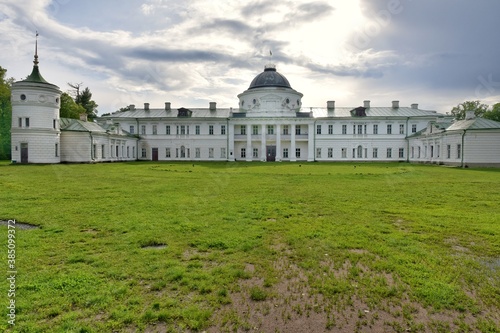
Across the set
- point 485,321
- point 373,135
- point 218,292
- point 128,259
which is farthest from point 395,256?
point 373,135

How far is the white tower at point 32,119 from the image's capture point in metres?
36.0

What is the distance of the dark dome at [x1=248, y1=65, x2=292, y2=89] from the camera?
55656 millimetres

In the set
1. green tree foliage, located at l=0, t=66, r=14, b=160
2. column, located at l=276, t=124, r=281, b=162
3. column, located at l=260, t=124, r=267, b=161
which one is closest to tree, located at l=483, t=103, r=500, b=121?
column, located at l=276, t=124, r=281, b=162

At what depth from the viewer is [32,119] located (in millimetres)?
36281

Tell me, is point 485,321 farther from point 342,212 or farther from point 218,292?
point 342,212

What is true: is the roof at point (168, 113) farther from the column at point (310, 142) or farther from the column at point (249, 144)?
the column at point (310, 142)

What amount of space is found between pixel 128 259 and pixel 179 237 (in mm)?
1469

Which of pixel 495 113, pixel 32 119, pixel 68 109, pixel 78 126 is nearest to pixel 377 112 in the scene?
pixel 495 113

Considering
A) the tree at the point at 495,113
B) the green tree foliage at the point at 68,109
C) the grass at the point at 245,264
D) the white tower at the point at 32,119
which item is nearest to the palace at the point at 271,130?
the green tree foliage at the point at 68,109

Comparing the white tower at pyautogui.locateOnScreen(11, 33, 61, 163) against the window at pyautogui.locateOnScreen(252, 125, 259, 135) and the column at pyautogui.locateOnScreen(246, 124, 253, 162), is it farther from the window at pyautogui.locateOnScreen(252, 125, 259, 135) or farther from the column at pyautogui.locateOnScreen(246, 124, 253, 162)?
the window at pyautogui.locateOnScreen(252, 125, 259, 135)

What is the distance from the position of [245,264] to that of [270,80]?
2089 inches

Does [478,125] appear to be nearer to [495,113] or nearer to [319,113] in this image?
[319,113]

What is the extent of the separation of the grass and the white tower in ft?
102

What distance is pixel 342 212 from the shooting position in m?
9.71
